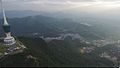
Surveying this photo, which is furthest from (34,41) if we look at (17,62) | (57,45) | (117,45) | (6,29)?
(117,45)

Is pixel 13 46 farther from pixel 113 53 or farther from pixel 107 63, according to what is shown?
pixel 113 53

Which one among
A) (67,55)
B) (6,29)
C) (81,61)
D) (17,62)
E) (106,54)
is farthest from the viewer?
(106,54)

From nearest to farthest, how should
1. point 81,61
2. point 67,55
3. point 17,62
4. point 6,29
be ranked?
point 17,62 → point 6,29 → point 81,61 → point 67,55

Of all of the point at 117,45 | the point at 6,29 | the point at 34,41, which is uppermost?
the point at 6,29

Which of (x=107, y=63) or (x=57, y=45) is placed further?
(x=57, y=45)

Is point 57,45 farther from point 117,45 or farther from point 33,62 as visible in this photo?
point 33,62

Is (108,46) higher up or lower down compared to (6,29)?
lower down

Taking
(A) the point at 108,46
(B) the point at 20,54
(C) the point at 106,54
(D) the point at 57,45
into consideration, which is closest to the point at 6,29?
(B) the point at 20,54
